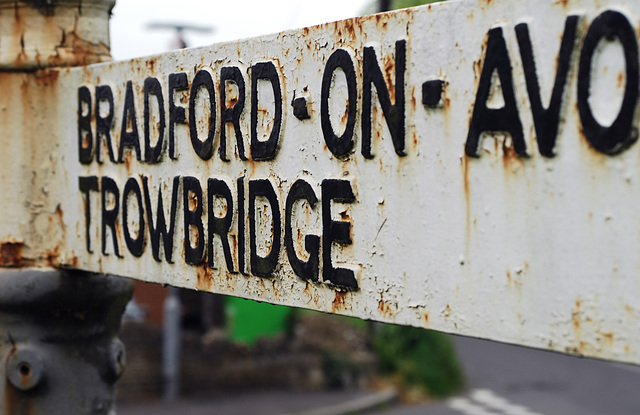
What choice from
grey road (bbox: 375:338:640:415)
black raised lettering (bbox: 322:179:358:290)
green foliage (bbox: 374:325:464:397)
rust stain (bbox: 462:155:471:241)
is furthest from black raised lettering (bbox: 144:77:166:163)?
green foliage (bbox: 374:325:464:397)

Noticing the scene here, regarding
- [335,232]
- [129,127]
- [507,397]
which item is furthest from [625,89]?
[507,397]

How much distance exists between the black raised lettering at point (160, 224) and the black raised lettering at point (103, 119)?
0.50 feet

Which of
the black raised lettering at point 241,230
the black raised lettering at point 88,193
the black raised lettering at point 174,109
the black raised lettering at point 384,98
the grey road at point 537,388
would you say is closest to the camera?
the black raised lettering at point 384,98

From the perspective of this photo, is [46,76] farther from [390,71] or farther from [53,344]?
[390,71]

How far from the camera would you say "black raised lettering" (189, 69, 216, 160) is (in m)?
1.59

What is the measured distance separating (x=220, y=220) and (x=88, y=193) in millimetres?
470

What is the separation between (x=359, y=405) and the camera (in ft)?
36.7

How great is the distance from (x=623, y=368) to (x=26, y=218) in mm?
14005

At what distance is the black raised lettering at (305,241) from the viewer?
1.38 metres

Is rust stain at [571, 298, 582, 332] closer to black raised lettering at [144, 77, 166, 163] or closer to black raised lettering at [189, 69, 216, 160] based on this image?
black raised lettering at [189, 69, 216, 160]

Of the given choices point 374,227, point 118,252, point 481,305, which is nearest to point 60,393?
point 118,252

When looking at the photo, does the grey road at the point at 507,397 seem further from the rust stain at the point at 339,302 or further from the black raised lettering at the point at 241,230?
the rust stain at the point at 339,302

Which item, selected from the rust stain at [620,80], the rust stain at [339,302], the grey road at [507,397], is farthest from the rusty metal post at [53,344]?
the grey road at [507,397]

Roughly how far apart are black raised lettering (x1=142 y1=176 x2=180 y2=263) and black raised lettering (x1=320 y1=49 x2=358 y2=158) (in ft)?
1.40
